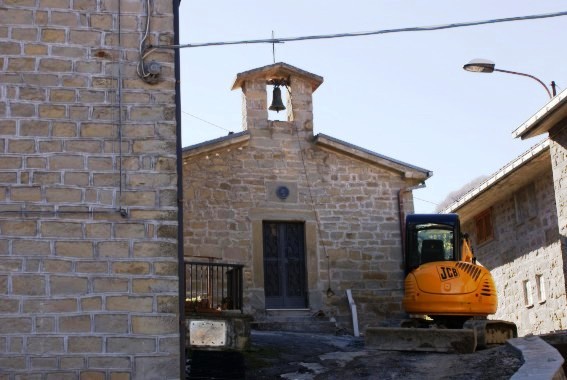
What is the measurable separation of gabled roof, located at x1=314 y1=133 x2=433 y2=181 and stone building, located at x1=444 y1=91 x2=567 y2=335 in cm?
186

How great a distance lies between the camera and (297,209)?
57.3 ft

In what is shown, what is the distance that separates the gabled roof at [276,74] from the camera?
17547 millimetres

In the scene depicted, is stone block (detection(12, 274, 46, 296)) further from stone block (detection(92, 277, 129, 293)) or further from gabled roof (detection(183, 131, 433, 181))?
gabled roof (detection(183, 131, 433, 181))

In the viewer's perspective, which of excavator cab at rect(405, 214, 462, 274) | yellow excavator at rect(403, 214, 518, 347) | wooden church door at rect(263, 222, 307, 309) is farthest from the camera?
wooden church door at rect(263, 222, 307, 309)

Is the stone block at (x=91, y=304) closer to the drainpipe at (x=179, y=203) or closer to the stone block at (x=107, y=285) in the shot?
the stone block at (x=107, y=285)

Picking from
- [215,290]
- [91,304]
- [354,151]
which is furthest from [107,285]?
[354,151]

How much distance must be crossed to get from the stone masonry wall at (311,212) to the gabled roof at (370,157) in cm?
17

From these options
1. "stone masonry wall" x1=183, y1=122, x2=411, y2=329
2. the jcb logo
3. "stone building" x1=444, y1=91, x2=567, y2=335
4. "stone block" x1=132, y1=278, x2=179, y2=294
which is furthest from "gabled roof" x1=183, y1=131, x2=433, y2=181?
"stone block" x1=132, y1=278, x2=179, y2=294

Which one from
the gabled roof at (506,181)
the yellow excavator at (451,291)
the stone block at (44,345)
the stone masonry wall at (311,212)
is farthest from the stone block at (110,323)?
the gabled roof at (506,181)

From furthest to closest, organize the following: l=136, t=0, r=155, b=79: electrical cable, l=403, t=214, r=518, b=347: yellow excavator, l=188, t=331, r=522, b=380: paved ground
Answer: l=403, t=214, r=518, b=347: yellow excavator → l=188, t=331, r=522, b=380: paved ground → l=136, t=0, r=155, b=79: electrical cable

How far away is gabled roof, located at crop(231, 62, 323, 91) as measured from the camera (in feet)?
57.6

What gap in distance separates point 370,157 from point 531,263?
4.25 meters

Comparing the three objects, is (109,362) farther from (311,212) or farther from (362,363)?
(311,212)

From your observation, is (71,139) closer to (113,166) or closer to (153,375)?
(113,166)
